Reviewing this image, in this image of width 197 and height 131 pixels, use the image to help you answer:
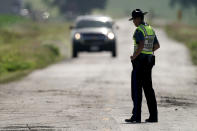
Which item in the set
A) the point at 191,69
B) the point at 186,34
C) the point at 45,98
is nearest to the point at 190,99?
the point at 45,98

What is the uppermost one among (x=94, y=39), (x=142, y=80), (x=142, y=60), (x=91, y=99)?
(x=142, y=60)

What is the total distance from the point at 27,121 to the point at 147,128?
1967 millimetres

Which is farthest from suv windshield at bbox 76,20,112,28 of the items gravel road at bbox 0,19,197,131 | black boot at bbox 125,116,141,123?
black boot at bbox 125,116,141,123

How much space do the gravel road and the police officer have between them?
0.31 metres

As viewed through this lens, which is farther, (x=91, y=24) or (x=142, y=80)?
(x=91, y=24)

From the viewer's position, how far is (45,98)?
49.6ft

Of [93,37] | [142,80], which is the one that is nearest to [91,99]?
[142,80]

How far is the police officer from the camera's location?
10883mm

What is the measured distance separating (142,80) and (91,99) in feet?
13.0

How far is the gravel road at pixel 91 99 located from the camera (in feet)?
34.9

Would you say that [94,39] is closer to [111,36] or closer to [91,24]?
[111,36]

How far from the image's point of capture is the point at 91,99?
14.9 metres

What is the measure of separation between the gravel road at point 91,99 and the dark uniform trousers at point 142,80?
0.95 ft

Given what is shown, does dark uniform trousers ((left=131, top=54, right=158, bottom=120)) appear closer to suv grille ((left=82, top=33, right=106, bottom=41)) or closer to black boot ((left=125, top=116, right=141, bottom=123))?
black boot ((left=125, top=116, right=141, bottom=123))
